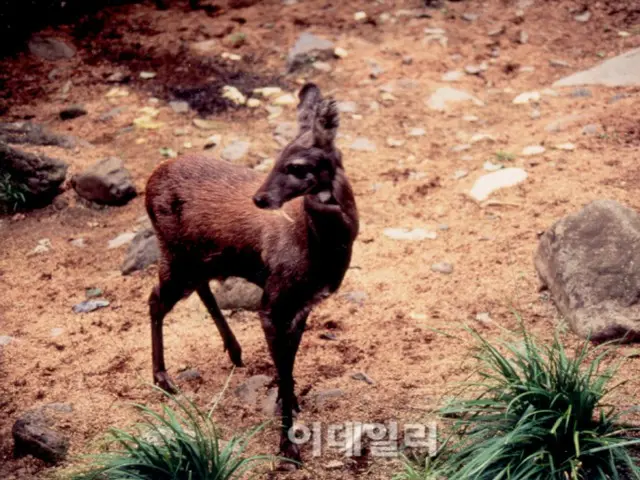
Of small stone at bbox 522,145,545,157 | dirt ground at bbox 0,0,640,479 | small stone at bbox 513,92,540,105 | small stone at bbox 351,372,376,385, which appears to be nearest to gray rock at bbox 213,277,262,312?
dirt ground at bbox 0,0,640,479

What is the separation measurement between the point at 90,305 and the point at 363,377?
85.9 inches

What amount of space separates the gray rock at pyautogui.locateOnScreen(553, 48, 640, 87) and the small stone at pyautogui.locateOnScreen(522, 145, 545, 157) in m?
1.46

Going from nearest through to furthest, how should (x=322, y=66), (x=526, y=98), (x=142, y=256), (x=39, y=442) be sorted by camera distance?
(x=39, y=442), (x=142, y=256), (x=526, y=98), (x=322, y=66)

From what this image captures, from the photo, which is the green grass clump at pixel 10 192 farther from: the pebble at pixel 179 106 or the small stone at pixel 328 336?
the small stone at pixel 328 336

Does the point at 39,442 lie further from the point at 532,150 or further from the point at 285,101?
the point at 285,101

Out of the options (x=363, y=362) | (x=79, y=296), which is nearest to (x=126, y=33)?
(x=79, y=296)

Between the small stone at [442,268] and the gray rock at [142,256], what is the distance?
2.14m

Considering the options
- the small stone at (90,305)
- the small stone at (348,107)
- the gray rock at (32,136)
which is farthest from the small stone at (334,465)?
the gray rock at (32,136)

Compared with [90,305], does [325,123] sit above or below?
above

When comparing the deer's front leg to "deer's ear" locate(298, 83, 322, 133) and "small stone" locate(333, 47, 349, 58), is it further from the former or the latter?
"small stone" locate(333, 47, 349, 58)

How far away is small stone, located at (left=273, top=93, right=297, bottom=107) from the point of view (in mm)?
8242

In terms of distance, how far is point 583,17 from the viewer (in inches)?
369

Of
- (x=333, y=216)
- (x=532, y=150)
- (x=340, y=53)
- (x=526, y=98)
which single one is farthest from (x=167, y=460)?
(x=340, y=53)

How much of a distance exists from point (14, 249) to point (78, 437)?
2.71 meters
